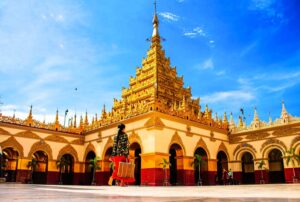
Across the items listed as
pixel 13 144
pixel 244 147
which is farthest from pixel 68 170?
pixel 244 147

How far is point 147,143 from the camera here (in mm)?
19656

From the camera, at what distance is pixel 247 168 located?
26703 mm

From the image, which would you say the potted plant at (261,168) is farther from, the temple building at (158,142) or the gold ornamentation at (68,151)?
the gold ornamentation at (68,151)

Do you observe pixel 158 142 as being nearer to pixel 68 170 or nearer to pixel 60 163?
pixel 60 163

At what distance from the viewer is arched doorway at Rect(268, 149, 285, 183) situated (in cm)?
2461

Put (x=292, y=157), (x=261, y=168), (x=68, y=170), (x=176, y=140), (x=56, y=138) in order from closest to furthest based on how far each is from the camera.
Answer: (x=176, y=140) → (x=292, y=157) → (x=261, y=168) → (x=56, y=138) → (x=68, y=170)

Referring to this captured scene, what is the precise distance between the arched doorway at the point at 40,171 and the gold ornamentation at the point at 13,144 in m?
3.11

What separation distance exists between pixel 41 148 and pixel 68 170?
16.3 ft

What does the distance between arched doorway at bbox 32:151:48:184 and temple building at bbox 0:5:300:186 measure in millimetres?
96

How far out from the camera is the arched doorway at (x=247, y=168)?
26297 millimetres

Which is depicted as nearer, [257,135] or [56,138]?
[257,135]

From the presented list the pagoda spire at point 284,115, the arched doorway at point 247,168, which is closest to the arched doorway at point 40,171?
the arched doorway at point 247,168

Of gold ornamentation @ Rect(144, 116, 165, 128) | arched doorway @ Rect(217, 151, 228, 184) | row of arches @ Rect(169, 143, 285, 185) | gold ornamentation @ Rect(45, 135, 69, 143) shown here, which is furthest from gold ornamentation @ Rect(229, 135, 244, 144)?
gold ornamentation @ Rect(45, 135, 69, 143)

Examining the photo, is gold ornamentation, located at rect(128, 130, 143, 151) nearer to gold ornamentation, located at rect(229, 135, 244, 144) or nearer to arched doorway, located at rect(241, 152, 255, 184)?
gold ornamentation, located at rect(229, 135, 244, 144)
